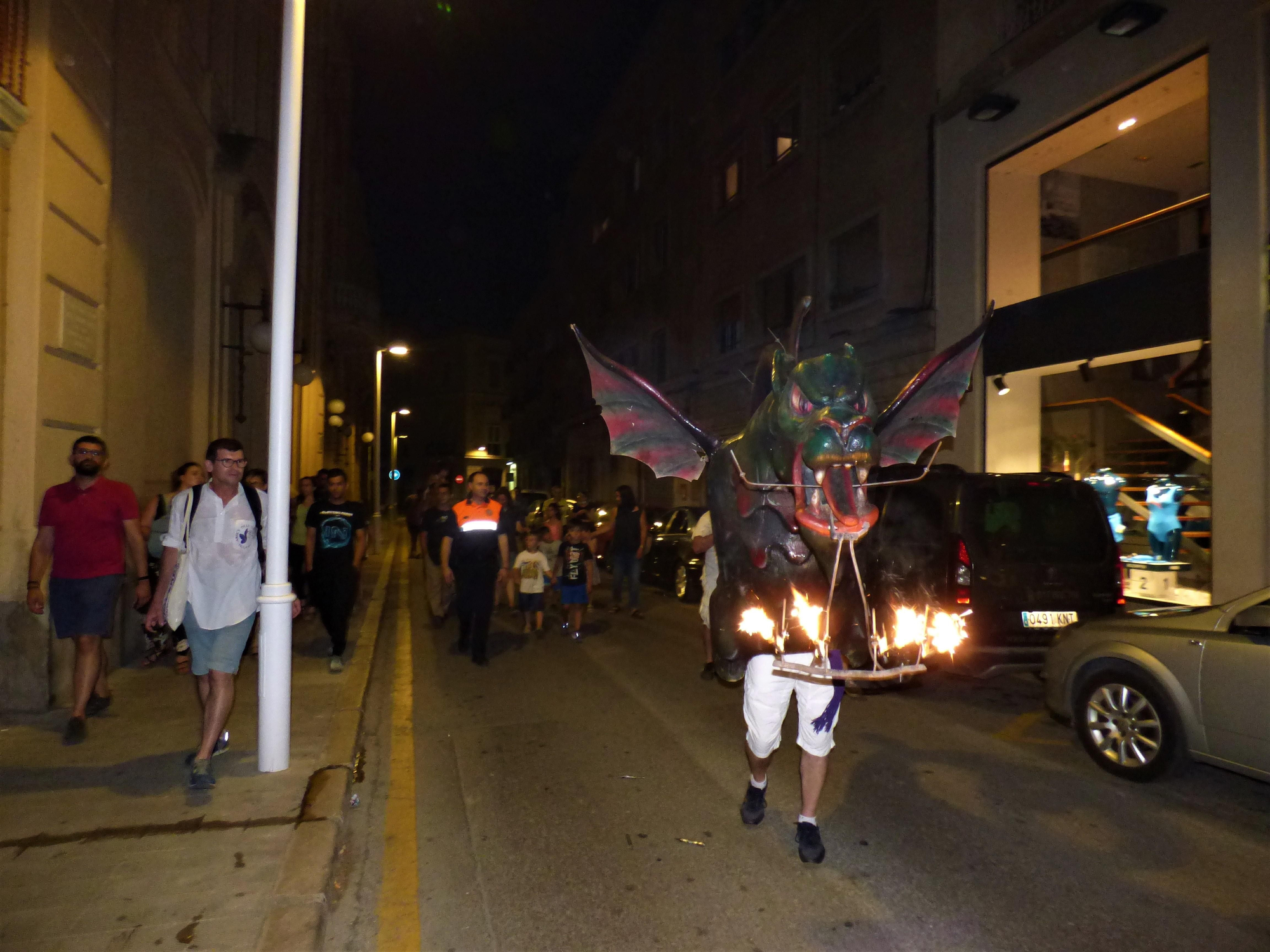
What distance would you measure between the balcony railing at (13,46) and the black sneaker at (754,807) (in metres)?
6.68

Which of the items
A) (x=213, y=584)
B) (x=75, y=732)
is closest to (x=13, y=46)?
(x=213, y=584)

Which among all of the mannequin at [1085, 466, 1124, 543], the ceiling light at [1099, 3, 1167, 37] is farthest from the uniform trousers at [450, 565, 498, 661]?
the ceiling light at [1099, 3, 1167, 37]

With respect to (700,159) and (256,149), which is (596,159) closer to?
(700,159)

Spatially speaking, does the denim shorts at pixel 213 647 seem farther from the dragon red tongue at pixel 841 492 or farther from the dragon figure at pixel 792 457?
the dragon red tongue at pixel 841 492

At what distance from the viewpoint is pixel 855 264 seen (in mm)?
15922

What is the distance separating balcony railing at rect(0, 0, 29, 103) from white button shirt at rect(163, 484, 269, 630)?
347cm

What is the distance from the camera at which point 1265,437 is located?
8.52 meters

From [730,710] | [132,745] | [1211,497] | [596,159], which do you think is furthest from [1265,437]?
[596,159]

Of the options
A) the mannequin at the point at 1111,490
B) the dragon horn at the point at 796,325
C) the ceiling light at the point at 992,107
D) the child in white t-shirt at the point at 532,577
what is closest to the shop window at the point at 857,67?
the ceiling light at the point at 992,107

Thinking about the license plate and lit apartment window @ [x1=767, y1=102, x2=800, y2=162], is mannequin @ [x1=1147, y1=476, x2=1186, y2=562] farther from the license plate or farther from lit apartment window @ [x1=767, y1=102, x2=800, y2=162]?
lit apartment window @ [x1=767, y1=102, x2=800, y2=162]

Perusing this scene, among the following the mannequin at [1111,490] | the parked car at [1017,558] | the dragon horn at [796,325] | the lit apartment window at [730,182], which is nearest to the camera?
the dragon horn at [796,325]

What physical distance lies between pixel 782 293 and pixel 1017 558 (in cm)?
1300

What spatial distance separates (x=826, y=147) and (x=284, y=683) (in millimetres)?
15745

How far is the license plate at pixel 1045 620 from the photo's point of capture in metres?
6.84
